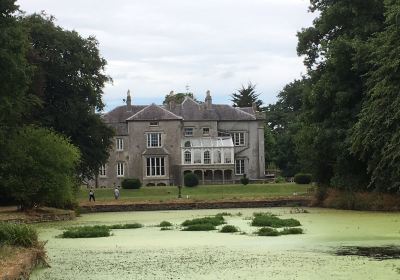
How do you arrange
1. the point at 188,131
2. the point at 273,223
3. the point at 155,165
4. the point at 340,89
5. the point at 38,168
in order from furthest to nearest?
the point at 188,131 < the point at 155,165 < the point at 340,89 < the point at 38,168 < the point at 273,223

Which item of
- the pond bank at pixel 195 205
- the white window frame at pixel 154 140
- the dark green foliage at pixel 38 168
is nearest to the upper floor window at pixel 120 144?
the white window frame at pixel 154 140

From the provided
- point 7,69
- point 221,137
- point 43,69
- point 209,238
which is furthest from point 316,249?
point 221,137

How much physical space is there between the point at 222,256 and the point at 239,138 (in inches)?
2296

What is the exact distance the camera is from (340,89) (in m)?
35.6

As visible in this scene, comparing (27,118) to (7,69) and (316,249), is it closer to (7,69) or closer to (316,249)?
(7,69)

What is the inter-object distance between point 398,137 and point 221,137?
45.3 m

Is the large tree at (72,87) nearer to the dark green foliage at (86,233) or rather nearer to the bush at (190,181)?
the bush at (190,181)

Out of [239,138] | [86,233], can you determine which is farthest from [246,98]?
[86,233]

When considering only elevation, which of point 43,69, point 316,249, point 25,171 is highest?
point 43,69

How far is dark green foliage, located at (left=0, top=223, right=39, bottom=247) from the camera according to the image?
1448cm

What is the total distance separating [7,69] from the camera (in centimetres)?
3066

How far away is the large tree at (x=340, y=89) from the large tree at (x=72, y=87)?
1601 cm

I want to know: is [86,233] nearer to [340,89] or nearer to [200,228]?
[200,228]

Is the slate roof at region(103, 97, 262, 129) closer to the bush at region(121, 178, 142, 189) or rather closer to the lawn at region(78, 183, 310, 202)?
the bush at region(121, 178, 142, 189)
